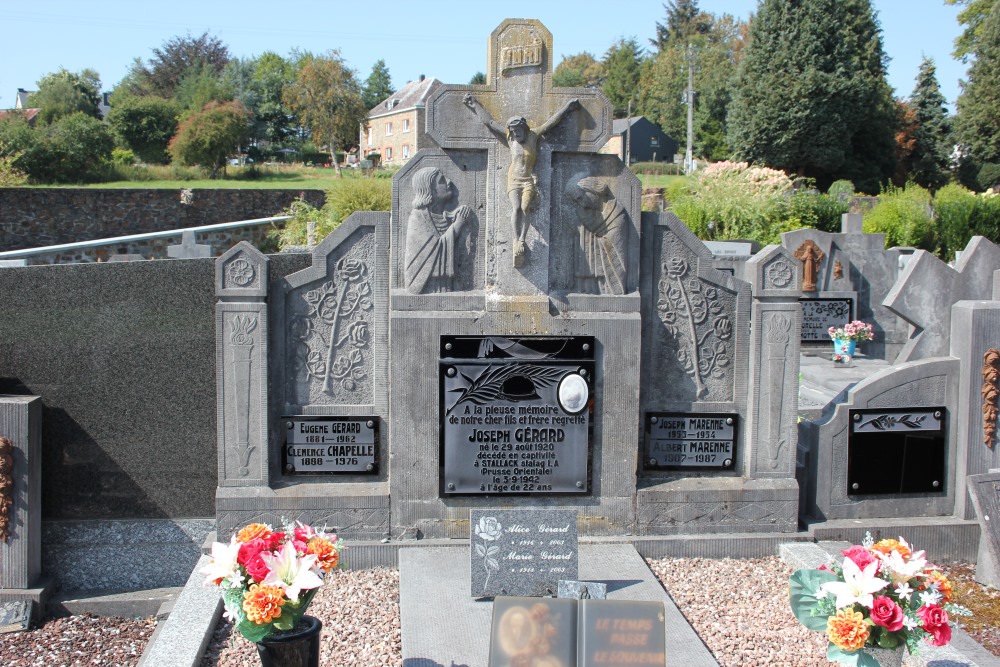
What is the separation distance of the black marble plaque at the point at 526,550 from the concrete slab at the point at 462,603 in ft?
0.71

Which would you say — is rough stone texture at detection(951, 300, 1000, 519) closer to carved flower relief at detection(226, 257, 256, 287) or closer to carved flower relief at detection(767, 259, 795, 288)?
carved flower relief at detection(767, 259, 795, 288)

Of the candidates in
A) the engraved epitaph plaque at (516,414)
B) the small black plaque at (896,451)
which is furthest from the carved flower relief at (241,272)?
the small black plaque at (896,451)

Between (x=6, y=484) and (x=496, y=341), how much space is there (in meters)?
3.56

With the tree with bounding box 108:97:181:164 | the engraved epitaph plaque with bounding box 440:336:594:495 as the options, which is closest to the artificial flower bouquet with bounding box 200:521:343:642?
the engraved epitaph plaque with bounding box 440:336:594:495

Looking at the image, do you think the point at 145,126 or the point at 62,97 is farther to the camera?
the point at 62,97

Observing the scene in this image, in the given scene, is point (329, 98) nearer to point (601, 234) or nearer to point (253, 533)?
point (601, 234)

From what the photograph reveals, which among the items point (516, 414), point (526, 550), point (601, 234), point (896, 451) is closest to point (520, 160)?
point (601, 234)

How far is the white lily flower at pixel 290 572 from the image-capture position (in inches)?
151

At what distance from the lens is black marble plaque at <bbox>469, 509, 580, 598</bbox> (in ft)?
17.5

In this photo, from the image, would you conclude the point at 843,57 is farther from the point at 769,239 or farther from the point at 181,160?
the point at 181,160

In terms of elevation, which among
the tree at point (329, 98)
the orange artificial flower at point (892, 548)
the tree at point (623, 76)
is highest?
the tree at point (623, 76)

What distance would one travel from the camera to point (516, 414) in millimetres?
6289

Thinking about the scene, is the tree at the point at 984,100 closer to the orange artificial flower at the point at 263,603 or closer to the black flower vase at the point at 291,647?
the black flower vase at the point at 291,647

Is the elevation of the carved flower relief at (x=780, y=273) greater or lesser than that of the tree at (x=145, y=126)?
lesser
